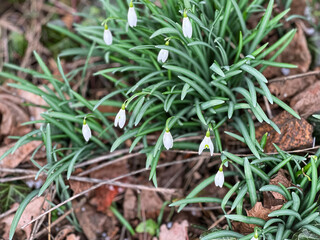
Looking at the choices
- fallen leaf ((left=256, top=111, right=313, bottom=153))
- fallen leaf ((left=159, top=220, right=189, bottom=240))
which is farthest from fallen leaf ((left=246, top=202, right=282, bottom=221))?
fallen leaf ((left=159, top=220, right=189, bottom=240))

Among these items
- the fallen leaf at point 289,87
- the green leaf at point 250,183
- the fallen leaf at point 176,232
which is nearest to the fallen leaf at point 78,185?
the fallen leaf at point 176,232

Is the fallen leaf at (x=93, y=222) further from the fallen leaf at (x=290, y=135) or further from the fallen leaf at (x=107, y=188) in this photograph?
the fallen leaf at (x=290, y=135)

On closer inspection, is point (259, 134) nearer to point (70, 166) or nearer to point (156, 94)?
point (156, 94)

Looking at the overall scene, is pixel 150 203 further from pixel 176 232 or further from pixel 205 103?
pixel 205 103

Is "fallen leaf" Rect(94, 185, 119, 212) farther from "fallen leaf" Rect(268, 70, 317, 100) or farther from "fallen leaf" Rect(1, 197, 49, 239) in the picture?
"fallen leaf" Rect(268, 70, 317, 100)

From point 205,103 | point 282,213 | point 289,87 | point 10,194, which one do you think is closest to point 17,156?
point 10,194

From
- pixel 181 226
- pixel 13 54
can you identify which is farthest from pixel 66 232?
pixel 13 54
